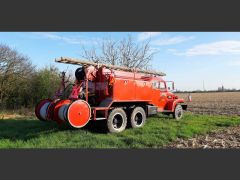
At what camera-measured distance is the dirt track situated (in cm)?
815

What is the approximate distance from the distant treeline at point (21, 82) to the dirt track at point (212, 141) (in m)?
14.3

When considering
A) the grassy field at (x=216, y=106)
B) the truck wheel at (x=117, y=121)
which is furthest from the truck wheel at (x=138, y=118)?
the grassy field at (x=216, y=106)

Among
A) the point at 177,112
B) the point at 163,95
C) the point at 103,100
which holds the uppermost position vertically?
the point at 163,95

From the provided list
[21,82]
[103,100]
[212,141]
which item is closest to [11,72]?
[21,82]

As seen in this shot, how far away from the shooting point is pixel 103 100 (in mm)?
10516

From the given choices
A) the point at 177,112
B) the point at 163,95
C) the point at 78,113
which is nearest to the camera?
the point at 78,113

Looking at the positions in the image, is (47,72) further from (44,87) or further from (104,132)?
(104,132)

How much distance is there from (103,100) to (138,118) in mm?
2093

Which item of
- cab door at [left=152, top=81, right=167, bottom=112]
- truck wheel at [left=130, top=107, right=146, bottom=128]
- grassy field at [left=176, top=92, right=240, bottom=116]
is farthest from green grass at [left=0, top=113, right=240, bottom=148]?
grassy field at [left=176, top=92, right=240, bottom=116]

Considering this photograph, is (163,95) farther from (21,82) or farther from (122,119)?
(21,82)

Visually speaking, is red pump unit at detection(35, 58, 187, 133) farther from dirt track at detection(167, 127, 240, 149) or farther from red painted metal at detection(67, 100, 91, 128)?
dirt track at detection(167, 127, 240, 149)

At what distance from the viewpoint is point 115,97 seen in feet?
33.9

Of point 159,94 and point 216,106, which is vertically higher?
point 159,94

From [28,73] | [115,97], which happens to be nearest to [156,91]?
[115,97]
